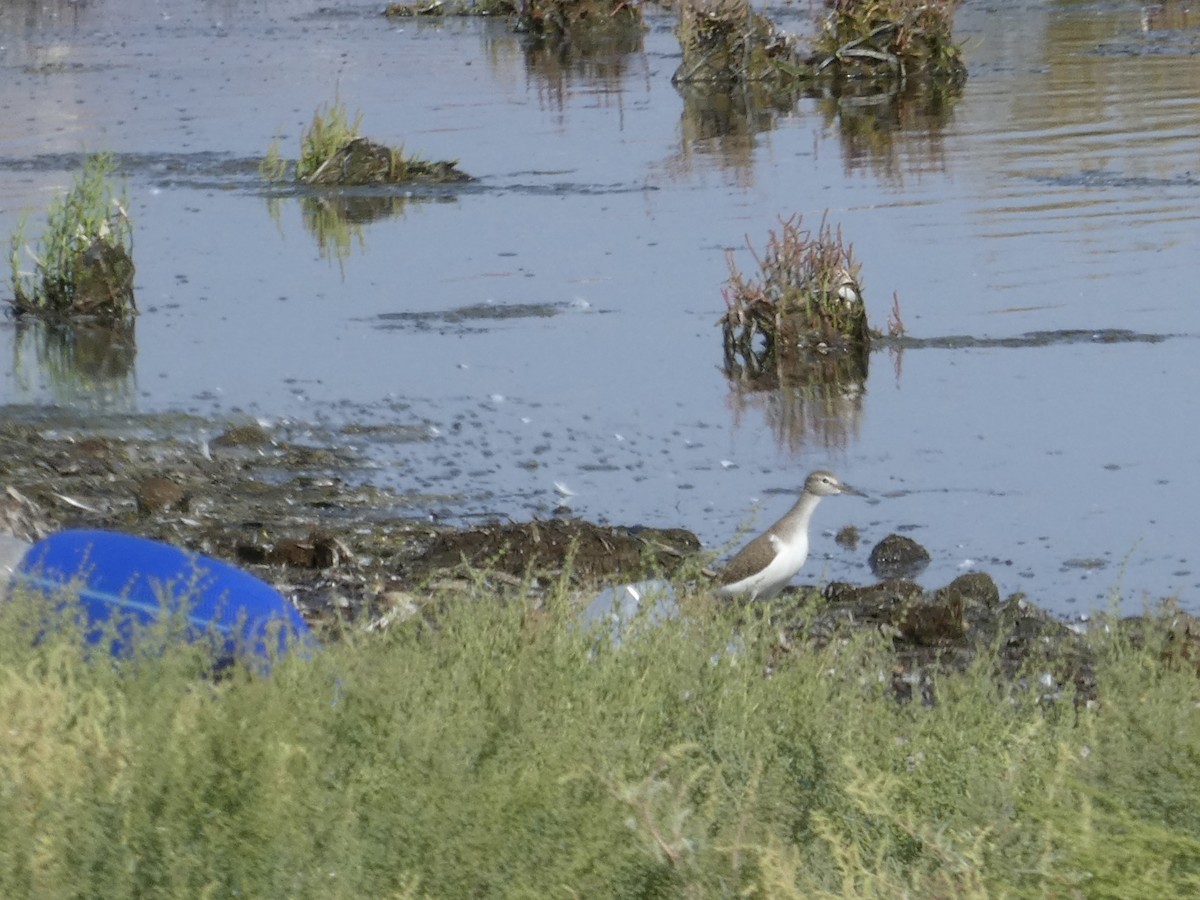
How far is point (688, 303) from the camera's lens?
1373 cm

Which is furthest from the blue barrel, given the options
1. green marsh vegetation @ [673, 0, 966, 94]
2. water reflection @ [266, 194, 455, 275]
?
green marsh vegetation @ [673, 0, 966, 94]

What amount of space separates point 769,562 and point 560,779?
3582mm

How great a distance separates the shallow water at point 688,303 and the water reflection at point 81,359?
0.05 metres

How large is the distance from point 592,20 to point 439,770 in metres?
33.1

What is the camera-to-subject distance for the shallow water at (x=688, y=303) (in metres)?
9.49

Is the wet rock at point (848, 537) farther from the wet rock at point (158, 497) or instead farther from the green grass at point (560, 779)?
the green grass at point (560, 779)

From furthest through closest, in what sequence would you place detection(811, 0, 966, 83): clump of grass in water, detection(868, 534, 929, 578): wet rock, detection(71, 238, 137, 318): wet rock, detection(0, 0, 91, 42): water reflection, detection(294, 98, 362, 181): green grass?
detection(0, 0, 91, 42): water reflection → detection(811, 0, 966, 83): clump of grass in water → detection(294, 98, 362, 181): green grass → detection(71, 238, 137, 318): wet rock → detection(868, 534, 929, 578): wet rock

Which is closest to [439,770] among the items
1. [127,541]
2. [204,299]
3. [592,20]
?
[127,541]

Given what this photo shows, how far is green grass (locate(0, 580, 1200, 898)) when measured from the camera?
3771 mm

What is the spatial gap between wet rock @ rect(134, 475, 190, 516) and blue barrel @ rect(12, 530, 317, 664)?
7.53 feet

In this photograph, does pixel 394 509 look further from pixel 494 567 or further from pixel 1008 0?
pixel 1008 0

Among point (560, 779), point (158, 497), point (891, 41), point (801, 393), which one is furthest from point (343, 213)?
point (560, 779)

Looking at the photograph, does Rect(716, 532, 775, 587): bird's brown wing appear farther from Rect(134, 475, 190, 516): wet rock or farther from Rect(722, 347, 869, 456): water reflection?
Rect(722, 347, 869, 456): water reflection

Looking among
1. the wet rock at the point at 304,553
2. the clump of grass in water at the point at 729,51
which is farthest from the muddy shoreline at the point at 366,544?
the clump of grass in water at the point at 729,51
